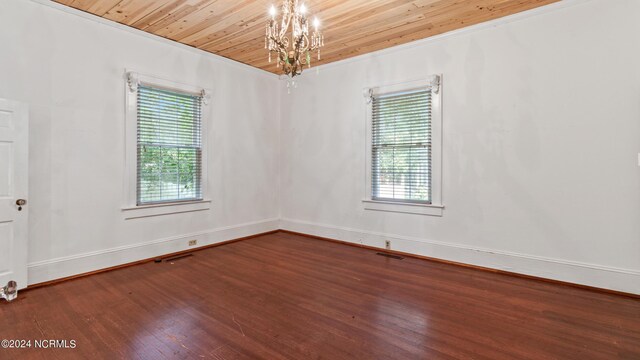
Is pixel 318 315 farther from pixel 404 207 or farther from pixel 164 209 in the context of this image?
A: pixel 164 209

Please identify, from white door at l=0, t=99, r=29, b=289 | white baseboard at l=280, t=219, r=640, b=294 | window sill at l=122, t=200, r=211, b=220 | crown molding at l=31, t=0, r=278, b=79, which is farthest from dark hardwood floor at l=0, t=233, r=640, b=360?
crown molding at l=31, t=0, r=278, b=79

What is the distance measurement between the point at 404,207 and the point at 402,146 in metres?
0.90

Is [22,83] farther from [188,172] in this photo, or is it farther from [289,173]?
[289,173]

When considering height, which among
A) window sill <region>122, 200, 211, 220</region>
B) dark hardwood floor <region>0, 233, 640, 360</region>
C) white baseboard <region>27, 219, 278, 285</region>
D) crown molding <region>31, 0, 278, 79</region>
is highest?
crown molding <region>31, 0, 278, 79</region>

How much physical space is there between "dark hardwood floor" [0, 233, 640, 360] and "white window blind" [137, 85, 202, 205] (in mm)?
1085

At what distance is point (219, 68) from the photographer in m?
5.14

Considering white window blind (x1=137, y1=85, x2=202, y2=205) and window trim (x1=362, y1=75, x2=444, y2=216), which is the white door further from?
window trim (x1=362, y1=75, x2=444, y2=216)

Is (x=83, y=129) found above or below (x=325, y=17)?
below

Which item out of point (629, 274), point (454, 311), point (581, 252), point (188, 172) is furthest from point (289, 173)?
point (629, 274)

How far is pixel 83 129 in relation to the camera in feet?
12.1

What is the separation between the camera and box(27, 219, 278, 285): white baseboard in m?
3.40

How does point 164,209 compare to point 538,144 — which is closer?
point 538,144

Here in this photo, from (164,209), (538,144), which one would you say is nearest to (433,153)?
(538,144)

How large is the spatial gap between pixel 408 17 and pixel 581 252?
10.7ft
